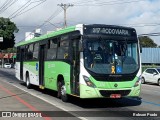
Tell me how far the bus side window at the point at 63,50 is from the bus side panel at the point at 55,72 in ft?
0.94

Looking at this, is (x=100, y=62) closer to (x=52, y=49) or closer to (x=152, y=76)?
(x=52, y=49)

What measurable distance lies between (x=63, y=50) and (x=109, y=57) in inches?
109

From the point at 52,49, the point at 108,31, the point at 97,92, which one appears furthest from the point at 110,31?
the point at 52,49

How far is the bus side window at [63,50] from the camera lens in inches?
583

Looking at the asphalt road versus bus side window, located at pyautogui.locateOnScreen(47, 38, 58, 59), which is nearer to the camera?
the asphalt road

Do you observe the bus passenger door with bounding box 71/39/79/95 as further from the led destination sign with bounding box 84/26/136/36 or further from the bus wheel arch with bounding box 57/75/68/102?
the bus wheel arch with bounding box 57/75/68/102

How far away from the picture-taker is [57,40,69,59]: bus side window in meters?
14.8

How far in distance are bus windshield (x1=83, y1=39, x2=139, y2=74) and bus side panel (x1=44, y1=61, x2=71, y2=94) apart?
1541 millimetres

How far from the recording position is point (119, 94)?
13.2 meters

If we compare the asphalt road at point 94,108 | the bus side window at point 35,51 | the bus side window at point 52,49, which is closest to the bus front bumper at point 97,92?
the asphalt road at point 94,108

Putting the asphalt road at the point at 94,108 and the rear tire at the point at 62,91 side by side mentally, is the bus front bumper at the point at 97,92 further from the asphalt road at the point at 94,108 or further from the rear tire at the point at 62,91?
the rear tire at the point at 62,91

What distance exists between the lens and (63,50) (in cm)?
1530

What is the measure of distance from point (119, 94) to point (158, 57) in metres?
62.5

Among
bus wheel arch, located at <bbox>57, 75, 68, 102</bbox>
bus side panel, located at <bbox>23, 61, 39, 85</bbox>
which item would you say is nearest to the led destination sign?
bus wheel arch, located at <bbox>57, 75, 68, 102</bbox>
